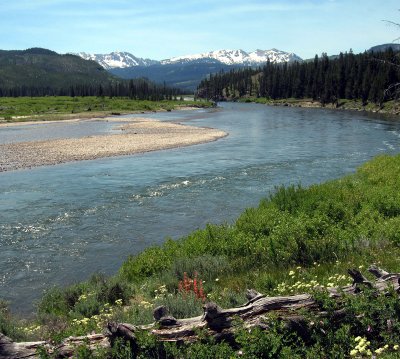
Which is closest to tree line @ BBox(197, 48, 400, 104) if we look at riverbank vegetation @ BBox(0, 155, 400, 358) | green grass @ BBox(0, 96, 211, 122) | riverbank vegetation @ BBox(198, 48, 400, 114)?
riverbank vegetation @ BBox(198, 48, 400, 114)

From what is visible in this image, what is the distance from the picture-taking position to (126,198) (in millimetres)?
25453

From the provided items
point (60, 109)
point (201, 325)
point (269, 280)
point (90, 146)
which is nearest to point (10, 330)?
point (201, 325)

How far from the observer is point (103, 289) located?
11844 millimetres

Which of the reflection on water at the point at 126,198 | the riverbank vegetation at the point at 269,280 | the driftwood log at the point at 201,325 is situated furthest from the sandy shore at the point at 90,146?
the driftwood log at the point at 201,325

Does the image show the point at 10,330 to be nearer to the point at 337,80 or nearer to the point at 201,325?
the point at 201,325

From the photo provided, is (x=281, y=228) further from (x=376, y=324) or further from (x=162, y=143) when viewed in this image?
(x=162, y=143)

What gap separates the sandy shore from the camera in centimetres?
3959

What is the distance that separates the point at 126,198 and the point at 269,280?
16396 mm

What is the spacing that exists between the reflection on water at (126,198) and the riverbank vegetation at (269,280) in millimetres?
2756

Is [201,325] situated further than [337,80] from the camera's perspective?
No

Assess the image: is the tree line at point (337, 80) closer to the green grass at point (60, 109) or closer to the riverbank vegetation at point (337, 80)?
the riverbank vegetation at point (337, 80)

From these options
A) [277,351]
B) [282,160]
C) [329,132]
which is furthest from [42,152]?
[277,351]

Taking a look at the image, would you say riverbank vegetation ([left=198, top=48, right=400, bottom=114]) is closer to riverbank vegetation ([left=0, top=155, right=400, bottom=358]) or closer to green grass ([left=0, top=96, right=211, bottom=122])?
green grass ([left=0, top=96, right=211, bottom=122])

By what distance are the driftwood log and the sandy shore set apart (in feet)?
101
